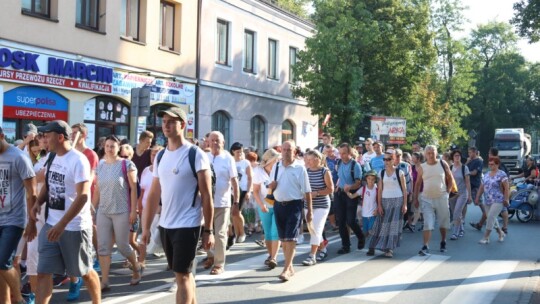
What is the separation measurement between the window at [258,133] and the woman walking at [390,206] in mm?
14928

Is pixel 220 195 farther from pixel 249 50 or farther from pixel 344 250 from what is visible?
pixel 249 50

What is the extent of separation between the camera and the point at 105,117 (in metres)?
17.8

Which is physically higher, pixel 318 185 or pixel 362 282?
pixel 318 185

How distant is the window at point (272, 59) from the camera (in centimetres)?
2644

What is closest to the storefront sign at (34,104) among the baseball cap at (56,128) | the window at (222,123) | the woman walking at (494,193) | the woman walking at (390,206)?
the window at (222,123)

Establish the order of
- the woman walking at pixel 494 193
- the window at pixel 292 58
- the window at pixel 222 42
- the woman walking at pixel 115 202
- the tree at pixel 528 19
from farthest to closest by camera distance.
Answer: the window at pixel 292 58 < the tree at pixel 528 19 < the window at pixel 222 42 < the woman walking at pixel 494 193 < the woman walking at pixel 115 202

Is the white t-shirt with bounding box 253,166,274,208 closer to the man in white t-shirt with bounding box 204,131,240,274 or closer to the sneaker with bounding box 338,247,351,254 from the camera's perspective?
the man in white t-shirt with bounding box 204,131,240,274

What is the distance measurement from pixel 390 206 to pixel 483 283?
2.40 m

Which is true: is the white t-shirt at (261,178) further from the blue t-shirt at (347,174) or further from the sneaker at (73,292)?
the sneaker at (73,292)

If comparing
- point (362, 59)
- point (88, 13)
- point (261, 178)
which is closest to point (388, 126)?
point (362, 59)

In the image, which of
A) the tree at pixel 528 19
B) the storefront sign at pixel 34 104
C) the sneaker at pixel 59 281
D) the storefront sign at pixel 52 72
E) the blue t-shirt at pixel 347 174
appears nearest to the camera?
the sneaker at pixel 59 281

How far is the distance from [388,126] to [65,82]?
18.1m

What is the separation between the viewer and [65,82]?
52.7 feet

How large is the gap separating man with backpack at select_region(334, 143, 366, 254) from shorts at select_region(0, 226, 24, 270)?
6.30 metres
